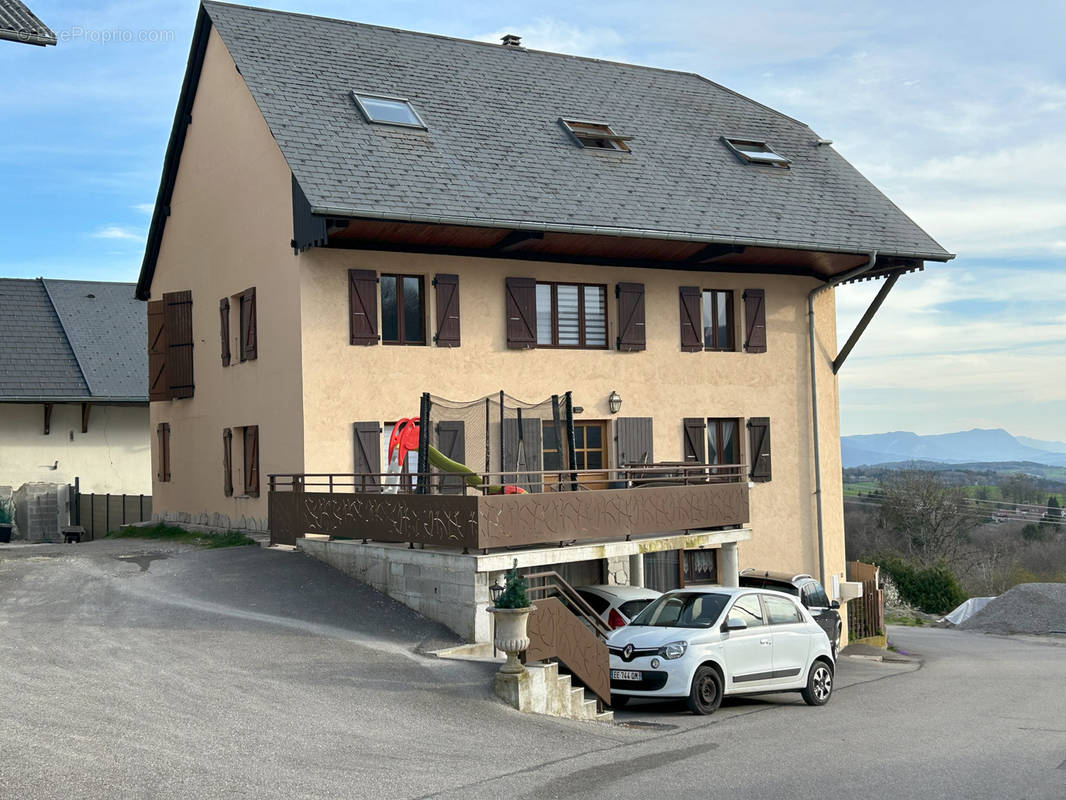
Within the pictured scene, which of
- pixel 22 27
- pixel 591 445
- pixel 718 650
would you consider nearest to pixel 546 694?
pixel 718 650

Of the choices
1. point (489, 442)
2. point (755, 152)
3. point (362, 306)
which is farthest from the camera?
point (755, 152)

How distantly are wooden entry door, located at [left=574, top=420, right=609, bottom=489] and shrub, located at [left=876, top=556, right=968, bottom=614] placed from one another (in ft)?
109

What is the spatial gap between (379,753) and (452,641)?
203 inches

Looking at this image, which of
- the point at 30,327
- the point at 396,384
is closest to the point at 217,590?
the point at 396,384

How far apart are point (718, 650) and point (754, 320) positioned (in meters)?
12.2

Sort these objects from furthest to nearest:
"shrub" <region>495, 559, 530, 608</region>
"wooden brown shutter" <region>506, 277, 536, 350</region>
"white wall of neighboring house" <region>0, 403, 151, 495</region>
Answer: "white wall of neighboring house" <region>0, 403, 151, 495</region> → "wooden brown shutter" <region>506, 277, 536, 350</region> → "shrub" <region>495, 559, 530, 608</region>

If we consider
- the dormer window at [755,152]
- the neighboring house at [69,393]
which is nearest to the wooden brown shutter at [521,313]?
the dormer window at [755,152]

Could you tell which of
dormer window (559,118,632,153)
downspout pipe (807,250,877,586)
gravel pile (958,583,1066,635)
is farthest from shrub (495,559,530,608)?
gravel pile (958,583,1066,635)

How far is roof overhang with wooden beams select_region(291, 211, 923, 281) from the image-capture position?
68.0 ft

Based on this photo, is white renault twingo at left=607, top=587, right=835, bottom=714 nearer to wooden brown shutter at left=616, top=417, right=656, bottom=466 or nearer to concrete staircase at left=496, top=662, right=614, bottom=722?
concrete staircase at left=496, top=662, right=614, bottom=722

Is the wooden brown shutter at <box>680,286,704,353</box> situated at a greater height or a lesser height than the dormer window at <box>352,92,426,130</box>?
lesser

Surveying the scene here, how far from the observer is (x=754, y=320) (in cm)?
2600

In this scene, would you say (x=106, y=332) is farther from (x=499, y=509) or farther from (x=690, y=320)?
(x=499, y=509)

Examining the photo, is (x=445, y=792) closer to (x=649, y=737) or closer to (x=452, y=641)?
(x=649, y=737)
